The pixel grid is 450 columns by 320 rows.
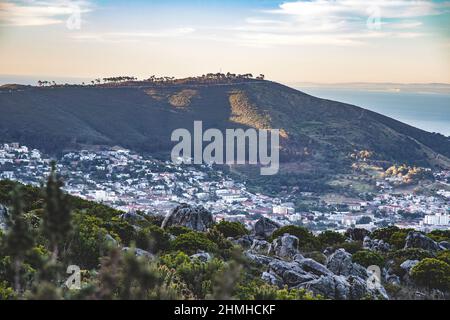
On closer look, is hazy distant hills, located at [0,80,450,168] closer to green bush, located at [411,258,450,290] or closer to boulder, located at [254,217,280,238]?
boulder, located at [254,217,280,238]

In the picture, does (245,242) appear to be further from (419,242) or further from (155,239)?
(419,242)

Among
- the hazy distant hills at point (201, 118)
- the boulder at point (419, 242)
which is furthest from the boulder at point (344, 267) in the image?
the hazy distant hills at point (201, 118)

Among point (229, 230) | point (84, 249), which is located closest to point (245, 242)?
point (229, 230)

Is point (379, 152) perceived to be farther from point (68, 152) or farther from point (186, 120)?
point (68, 152)

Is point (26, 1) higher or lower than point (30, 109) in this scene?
higher

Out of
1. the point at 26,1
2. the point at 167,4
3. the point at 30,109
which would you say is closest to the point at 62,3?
the point at 26,1

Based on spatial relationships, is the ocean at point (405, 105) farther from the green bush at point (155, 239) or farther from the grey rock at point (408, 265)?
the green bush at point (155, 239)

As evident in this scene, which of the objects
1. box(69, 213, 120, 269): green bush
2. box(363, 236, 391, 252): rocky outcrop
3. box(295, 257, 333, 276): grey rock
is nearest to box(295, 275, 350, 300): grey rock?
box(295, 257, 333, 276): grey rock
